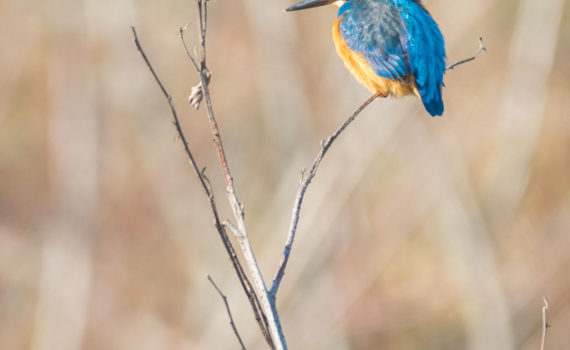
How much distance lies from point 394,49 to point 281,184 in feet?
9.31

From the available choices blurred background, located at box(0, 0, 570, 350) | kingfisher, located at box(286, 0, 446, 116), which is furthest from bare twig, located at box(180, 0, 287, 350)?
blurred background, located at box(0, 0, 570, 350)

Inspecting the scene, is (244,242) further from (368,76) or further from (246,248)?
(368,76)

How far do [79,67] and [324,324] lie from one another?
115 inches

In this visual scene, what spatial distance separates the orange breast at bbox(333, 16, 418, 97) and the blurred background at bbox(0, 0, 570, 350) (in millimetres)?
1684

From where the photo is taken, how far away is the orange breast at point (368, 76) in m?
2.55

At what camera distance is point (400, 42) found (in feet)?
8.43

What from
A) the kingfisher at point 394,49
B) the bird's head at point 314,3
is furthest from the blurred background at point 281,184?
the kingfisher at point 394,49

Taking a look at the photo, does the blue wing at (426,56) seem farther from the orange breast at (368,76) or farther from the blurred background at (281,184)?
the blurred background at (281,184)

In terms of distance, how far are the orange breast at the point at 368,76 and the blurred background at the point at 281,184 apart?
5.53 ft

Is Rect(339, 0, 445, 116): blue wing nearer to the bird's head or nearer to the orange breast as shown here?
the orange breast

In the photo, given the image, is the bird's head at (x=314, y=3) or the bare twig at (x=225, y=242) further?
the bird's head at (x=314, y=3)

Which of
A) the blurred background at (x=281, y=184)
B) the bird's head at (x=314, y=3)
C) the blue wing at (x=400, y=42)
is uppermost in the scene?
the bird's head at (x=314, y=3)

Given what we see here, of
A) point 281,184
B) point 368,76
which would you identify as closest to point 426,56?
point 368,76

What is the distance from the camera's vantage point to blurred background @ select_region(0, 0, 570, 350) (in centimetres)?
476
